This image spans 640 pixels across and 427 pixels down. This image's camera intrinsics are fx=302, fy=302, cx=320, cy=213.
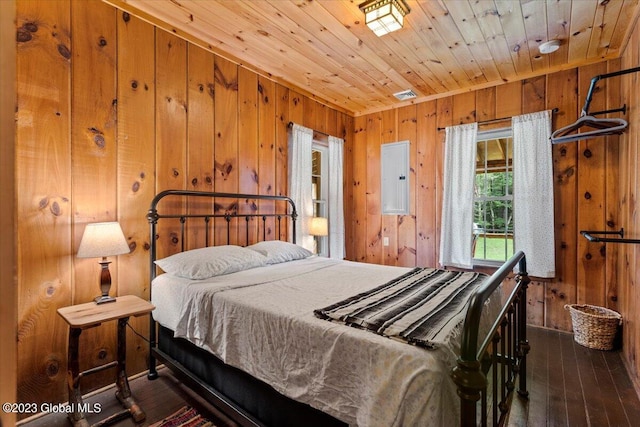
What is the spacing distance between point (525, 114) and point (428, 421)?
3.40 metres

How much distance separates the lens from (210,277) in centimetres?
210

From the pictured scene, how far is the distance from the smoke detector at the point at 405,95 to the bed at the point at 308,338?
2.37 meters

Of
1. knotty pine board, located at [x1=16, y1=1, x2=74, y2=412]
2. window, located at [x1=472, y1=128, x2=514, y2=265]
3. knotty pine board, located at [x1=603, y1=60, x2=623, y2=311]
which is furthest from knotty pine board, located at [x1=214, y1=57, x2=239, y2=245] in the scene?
knotty pine board, located at [x1=603, y1=60, x2=623, y2=311]

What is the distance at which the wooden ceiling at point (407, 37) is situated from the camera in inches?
86.1

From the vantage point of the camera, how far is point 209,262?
2.18m

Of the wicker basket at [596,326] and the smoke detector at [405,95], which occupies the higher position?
the smoke detector at [405,95]

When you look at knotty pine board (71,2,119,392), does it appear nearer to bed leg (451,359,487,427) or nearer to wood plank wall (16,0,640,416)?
wood plank wall (16,0,640,416)

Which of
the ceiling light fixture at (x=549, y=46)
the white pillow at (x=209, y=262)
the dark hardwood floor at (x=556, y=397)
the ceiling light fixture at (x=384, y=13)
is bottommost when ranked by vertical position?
the dark hardwood floor at (x=556, y=397)

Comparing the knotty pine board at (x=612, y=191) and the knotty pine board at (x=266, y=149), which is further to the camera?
the knotty pine board at (x=266, y=149)

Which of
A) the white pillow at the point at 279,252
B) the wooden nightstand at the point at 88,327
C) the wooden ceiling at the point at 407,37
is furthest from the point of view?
the white pillow at the point at 279,252

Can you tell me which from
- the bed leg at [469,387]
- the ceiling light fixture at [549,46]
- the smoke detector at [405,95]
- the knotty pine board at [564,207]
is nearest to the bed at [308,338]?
the bed leg at [469,387]

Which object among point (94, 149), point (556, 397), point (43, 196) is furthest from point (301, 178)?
point (556, 397)

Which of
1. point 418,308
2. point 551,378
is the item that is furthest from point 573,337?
point 418,308

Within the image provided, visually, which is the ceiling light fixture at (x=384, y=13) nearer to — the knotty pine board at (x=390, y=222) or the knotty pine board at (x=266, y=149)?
the knotty pine board at (x=266, y=149)
